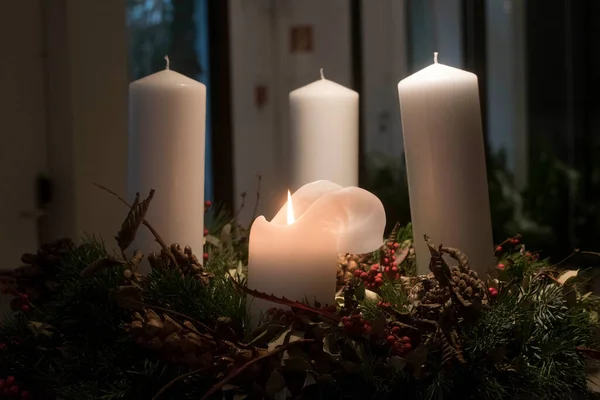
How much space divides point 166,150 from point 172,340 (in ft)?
0.77

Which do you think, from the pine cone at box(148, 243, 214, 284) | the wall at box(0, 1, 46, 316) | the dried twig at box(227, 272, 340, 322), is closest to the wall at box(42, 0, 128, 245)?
the wall at box(0, 1, 46, 316)

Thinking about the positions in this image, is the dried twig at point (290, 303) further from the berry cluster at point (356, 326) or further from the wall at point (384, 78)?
the wall at point (384, 78)

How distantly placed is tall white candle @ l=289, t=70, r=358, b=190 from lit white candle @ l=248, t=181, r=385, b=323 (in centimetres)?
20

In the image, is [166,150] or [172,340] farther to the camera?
[166,150]

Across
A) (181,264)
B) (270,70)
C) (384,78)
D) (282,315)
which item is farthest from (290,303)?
(384,78)

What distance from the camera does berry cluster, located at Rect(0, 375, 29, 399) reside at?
1.69 feet

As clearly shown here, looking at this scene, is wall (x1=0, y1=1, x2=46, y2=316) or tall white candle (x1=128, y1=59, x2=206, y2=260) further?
wall (x1=0, y1=1, x2=46, y2=316)

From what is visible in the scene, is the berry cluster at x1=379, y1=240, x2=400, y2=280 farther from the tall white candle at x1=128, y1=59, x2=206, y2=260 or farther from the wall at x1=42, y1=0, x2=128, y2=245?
the wall at x1=42, y1=0, x2=128, y2=245

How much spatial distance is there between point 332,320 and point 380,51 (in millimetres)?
1352

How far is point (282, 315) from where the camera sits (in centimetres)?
51

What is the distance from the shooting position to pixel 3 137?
0.97 metres

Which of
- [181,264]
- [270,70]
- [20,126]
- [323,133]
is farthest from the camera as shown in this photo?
[270,70]

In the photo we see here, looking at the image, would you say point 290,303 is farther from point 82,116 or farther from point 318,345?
point 82,116

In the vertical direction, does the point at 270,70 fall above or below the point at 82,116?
above
